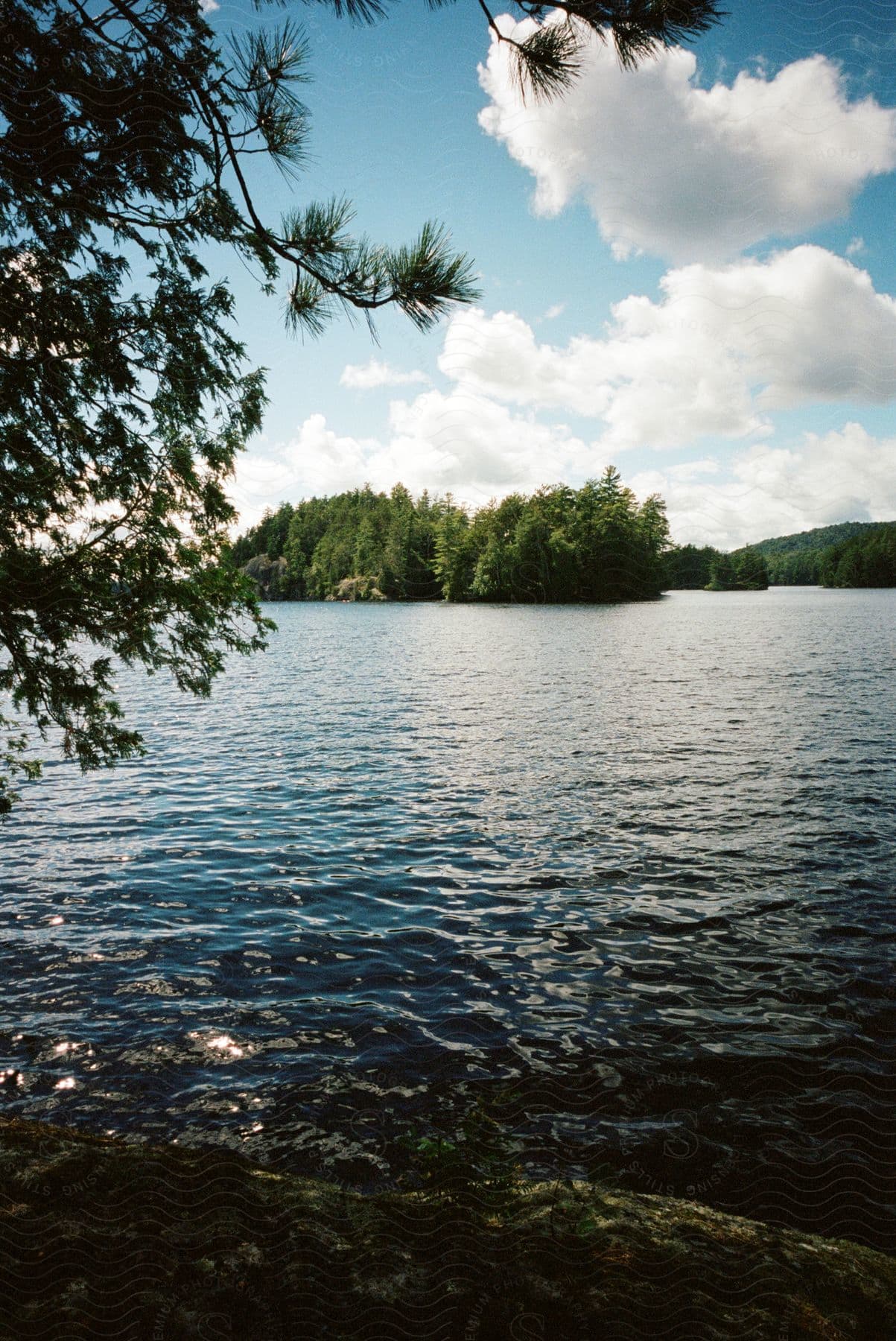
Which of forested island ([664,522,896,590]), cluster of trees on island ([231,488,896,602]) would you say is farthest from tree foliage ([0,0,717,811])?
forested island ([664,522,896,590])

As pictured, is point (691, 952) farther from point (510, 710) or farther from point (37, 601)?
point (510, 710)

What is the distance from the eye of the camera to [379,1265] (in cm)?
298

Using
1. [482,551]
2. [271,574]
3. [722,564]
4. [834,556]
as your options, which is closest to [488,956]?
[482,551]

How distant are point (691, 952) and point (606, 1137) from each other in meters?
3.26

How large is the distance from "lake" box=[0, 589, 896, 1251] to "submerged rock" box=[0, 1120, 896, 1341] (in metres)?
1.48

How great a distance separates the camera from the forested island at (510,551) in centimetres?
12075

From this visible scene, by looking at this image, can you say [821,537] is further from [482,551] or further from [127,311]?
[127,311]

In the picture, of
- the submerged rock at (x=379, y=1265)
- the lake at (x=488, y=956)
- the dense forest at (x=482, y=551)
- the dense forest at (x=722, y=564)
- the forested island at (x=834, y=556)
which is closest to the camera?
the submerged rock at (x=379, y=1265)

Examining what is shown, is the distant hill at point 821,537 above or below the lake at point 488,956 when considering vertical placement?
above

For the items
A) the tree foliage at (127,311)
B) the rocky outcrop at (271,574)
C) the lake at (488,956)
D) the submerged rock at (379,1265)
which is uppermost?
the rocky outcrop at (271,574)

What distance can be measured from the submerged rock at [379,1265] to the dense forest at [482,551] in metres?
115

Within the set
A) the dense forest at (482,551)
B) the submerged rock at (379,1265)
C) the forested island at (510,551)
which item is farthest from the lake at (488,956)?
the dense forest at (482,551)

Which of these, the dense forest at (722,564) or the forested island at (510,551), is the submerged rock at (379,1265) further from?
the dense forest at (722,564)

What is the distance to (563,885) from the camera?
987 cm
